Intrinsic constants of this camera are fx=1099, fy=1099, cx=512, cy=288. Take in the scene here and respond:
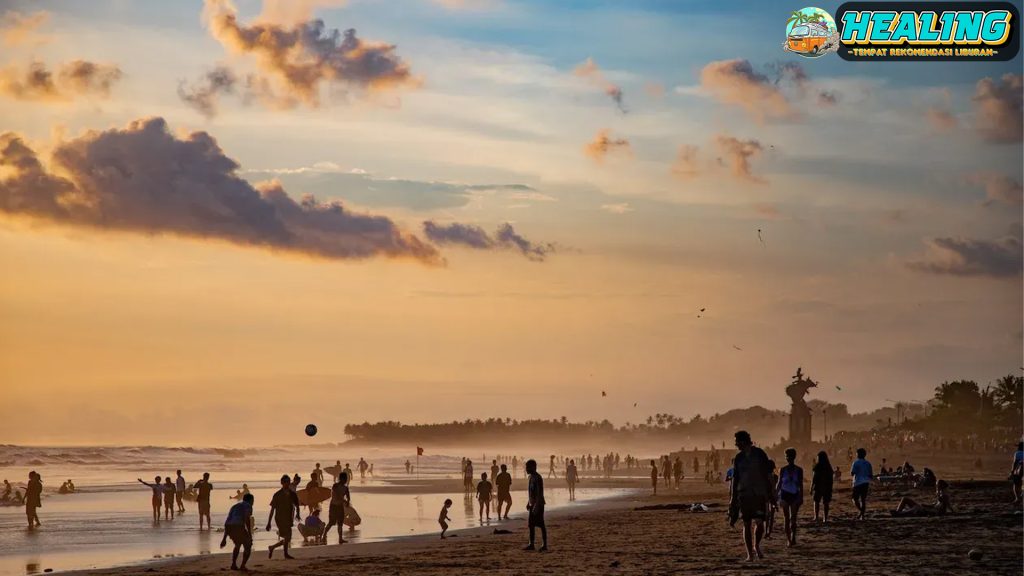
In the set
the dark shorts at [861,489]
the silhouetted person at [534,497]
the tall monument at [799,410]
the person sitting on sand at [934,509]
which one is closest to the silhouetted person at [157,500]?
→ the silhouetted person at [534,497]

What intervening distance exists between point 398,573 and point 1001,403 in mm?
94776

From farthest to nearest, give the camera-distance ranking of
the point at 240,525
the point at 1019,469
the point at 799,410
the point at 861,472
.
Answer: the point at 799,410 < the point at 1019,469 < the point at 861,472 < the point at 240,525

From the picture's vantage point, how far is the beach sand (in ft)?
60.5

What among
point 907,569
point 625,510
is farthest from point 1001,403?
point 907,569

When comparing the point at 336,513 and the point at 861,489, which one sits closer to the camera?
the point at 861,489

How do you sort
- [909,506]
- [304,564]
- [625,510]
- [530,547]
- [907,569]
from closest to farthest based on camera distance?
[907,569] → [304,564] → [530,547] → [909,506] → [625,510]

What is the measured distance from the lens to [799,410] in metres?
95.6

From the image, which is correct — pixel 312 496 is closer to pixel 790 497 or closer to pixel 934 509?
pixel 790 497

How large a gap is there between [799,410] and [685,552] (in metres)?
77.3

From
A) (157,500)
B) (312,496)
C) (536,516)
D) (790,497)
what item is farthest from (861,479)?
(157,500)

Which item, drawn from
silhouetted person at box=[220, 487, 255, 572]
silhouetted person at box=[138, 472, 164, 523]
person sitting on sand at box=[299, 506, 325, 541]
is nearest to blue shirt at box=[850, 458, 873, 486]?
person sitting on sand at box=[299, 506, 325, 541]

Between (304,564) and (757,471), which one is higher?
(757,471)

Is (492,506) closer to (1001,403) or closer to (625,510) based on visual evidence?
(625,510)

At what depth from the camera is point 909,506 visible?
98.5ft
